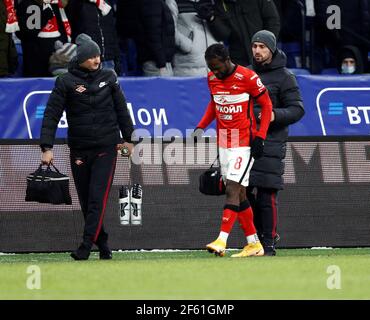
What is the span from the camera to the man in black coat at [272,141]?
14242mm

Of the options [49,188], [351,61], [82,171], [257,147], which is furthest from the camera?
[351,61]

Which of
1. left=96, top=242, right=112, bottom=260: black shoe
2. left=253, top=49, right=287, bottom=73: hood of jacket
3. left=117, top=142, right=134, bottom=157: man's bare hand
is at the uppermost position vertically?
left=253, top=49, right=287, bottom=73: hood of jacket

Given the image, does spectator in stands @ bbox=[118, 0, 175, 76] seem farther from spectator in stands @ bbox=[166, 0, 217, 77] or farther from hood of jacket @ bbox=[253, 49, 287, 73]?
hood of jacket @ bbox=[253, 49, 287, 73]

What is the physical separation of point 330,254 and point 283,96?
1591 mm

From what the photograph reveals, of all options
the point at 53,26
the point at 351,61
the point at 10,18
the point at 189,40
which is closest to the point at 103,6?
the point at 53,26

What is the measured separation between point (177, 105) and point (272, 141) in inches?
188

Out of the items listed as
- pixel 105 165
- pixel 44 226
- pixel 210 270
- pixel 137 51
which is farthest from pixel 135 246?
pixel 137 51

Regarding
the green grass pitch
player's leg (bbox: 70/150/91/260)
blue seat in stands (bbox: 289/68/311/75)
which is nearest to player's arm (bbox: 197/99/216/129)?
player's leg (bbox: 70/150/91/260)

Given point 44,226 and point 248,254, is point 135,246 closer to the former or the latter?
point 44,226

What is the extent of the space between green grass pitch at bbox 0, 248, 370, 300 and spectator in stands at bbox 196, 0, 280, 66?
599 cm

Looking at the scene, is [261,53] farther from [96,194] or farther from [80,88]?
[96,194]

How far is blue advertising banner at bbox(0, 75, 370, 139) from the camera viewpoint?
18625 mm

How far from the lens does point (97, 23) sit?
19.1m
